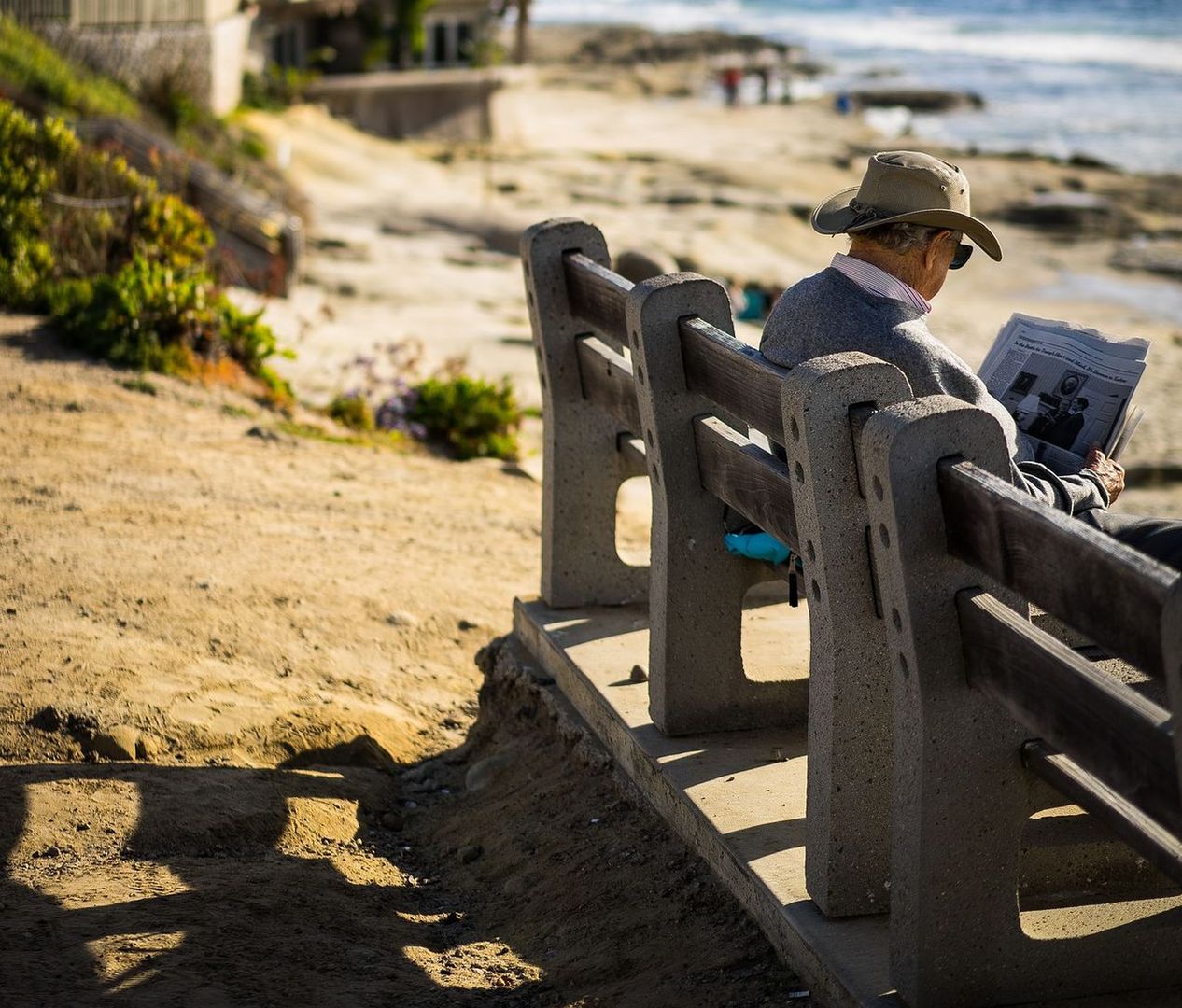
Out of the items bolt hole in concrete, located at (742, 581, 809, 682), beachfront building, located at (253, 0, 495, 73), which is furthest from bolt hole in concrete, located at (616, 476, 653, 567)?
beachfront building, located at (253, 0, 495, 73)

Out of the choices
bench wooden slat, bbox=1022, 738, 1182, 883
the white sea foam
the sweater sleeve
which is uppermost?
the white sea foam

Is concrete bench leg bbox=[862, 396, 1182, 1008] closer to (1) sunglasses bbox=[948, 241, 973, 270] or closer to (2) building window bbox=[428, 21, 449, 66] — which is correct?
(1) sunglasses bbox=[948, 241, 973, 270]

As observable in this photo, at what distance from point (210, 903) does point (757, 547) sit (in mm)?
1589

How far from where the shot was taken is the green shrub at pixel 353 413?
9.12m

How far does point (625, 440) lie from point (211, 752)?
161cm

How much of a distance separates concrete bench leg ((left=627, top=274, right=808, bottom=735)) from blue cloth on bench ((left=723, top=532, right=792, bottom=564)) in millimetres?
43

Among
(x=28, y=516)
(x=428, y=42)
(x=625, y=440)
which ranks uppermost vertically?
(x=428, y=42)

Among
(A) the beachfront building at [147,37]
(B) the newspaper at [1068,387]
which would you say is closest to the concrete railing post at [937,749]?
(B) the newspaper at [1068,387]

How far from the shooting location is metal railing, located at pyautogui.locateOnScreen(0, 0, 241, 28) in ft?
69.2

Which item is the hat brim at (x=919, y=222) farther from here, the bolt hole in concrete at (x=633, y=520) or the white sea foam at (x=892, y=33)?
the white sea foam at (x=892, y=33)

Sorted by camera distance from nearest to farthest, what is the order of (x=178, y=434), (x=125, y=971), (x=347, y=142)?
(x=125, y=971), (x=178, y=434), (x=347, y=142)

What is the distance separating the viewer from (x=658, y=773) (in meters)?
3.87

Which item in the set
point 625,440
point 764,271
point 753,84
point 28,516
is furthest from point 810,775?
point 753,84

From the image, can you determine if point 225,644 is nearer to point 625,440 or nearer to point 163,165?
point 625,440
